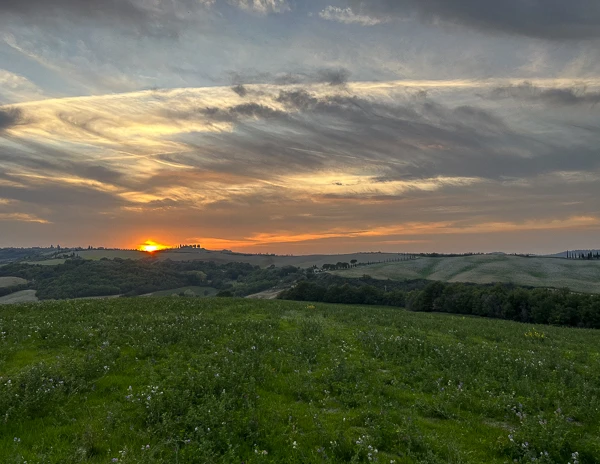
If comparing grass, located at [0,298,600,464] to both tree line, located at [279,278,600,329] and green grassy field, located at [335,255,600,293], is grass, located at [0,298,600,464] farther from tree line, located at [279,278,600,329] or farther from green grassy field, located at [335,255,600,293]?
green grassy field, located at [335,255,600,293]

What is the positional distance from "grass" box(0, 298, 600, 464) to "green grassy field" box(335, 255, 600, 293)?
126m

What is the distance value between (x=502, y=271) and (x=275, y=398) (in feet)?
A: 525

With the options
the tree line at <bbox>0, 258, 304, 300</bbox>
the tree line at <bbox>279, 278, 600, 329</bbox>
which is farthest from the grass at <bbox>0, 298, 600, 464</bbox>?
the tree line at <bbox>0, 258, 304, 300</bbox>

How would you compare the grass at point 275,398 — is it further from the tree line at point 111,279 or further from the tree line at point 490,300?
the tree line at point 111,279

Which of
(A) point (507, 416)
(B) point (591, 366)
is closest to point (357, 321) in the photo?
(B) point (591, 366)

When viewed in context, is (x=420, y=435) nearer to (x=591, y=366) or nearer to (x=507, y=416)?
(x=507, y=416)

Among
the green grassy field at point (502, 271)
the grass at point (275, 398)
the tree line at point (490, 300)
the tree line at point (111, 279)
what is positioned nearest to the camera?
the grass at point (275, 398)

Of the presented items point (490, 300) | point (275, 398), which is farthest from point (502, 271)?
point (275, 398)

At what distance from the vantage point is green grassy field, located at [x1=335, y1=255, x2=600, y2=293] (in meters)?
128

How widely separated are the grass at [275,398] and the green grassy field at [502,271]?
126 metres

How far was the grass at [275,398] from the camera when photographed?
795cm

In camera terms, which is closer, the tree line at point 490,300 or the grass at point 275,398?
the grass at point 275,398

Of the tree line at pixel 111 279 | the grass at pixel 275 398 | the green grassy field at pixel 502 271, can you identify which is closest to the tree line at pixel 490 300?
the green grassy field at pixel 502 271

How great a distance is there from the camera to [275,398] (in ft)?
34.7
